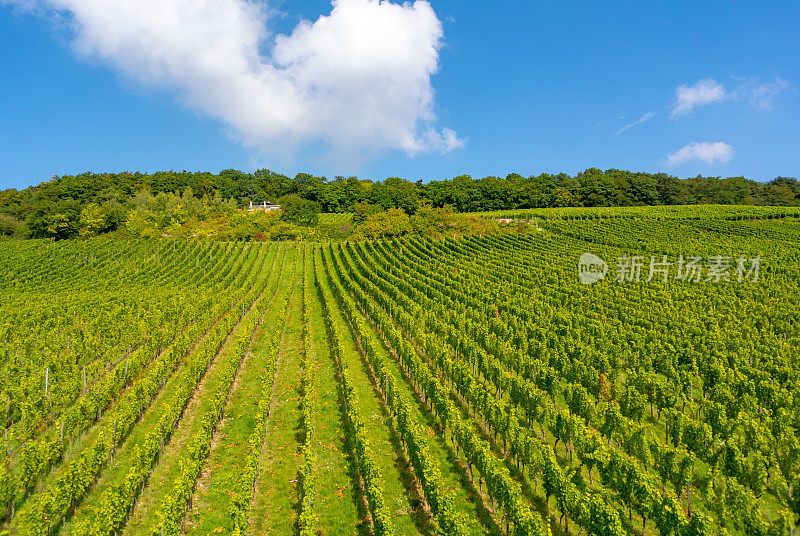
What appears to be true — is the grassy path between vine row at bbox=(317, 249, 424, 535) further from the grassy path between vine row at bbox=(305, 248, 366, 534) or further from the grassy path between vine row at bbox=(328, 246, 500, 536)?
the grassy path between vine row at bbox=(328, 246, 500, 536)

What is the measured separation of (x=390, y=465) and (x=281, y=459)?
12.5 ft

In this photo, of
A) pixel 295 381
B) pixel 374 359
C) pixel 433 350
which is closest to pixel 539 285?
pixel 433 350

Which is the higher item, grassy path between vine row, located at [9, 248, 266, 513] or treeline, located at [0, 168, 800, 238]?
treeline, located at [0, 168, 800, 238]

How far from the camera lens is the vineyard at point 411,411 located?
11.0 m

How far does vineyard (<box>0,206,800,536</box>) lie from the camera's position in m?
11.0

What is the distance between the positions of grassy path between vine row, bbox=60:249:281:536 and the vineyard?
0.08m

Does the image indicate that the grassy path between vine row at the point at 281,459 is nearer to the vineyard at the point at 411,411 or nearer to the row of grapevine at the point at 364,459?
the vineyard at the point at 411,411

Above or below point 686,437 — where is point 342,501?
below

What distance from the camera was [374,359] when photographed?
21.4 metres

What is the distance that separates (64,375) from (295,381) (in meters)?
10.4

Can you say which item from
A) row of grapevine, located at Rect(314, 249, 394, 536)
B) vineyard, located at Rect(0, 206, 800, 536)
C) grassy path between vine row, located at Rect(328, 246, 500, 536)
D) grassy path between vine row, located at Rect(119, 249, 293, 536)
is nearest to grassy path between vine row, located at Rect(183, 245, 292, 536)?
vineyard, located at Rect(0, 206, 800, 536)

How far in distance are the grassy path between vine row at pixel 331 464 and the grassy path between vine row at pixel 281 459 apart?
0.81 meters

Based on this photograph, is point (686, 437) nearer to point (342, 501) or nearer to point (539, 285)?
point (342, 501)

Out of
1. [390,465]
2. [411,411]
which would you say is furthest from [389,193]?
[390,465]
